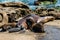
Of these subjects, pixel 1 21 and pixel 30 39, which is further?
pixel 1 21

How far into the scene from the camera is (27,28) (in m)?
11.1

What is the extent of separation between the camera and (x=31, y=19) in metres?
11.6

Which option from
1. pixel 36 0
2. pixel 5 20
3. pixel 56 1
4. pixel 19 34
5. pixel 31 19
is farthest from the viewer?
pixel 36 0

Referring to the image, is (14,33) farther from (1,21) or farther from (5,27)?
(1,21)

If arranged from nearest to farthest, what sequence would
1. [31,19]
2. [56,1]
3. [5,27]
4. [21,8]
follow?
[5,27], [31,19], [21,8], [56,1]

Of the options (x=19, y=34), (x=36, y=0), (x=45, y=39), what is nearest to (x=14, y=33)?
(x=19, y=34)

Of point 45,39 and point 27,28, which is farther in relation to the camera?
point 27,28

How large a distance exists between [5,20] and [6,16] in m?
0.38

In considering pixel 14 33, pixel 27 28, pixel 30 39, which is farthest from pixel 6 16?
pixel 30 39

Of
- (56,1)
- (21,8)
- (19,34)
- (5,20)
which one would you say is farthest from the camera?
(56,1)

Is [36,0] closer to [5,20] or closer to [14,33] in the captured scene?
[5,20]

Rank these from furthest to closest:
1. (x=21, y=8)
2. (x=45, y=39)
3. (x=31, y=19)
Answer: (x=21, y=8) < (x=31, y=19) < (x=45, y=39)

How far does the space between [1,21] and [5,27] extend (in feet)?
4.01

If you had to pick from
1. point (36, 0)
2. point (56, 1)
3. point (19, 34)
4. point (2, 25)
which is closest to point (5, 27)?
point (2, 25)
